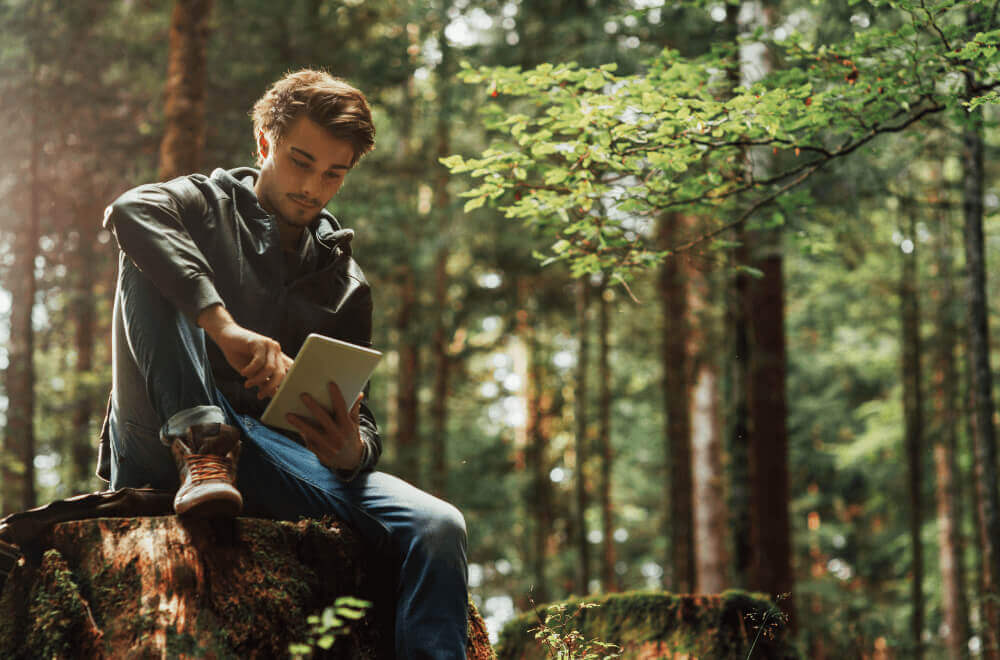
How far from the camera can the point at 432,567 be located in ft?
8.73

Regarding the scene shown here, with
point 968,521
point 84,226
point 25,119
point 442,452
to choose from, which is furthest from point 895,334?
point 25,119

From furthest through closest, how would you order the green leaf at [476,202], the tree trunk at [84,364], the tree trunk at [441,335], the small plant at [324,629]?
the tree trunk at [441,335]
the tree trunk at [84,364]
the green leaf at [476,202]
the small plant at [324,629]

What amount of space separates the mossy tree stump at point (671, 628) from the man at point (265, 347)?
6.92 feet

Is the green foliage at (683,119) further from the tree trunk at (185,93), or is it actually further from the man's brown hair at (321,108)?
the tree trunk at (185,93)

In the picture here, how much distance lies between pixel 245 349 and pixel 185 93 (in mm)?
6011

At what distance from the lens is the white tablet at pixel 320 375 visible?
2381 mm

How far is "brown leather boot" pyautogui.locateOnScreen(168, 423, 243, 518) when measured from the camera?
2.42 m

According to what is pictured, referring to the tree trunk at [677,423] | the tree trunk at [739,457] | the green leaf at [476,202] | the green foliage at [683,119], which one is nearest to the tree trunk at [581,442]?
the tree trunk at [677,423]

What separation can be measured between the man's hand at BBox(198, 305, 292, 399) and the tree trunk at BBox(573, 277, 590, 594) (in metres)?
11.3

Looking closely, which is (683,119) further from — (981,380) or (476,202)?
(981,380)

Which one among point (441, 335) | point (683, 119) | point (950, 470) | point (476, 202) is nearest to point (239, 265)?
point (476, 202)

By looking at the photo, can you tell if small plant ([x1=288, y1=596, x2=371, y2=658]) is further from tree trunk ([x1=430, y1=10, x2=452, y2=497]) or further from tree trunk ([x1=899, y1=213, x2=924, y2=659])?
tree trunk ([x1=899, y1=213, x2=924, y2=659])

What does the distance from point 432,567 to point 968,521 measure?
70.5ft

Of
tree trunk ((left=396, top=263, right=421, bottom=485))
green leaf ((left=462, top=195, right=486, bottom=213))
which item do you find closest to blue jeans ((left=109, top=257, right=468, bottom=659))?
green leaf ((left=462, top=195, right=486, bottom=213))
